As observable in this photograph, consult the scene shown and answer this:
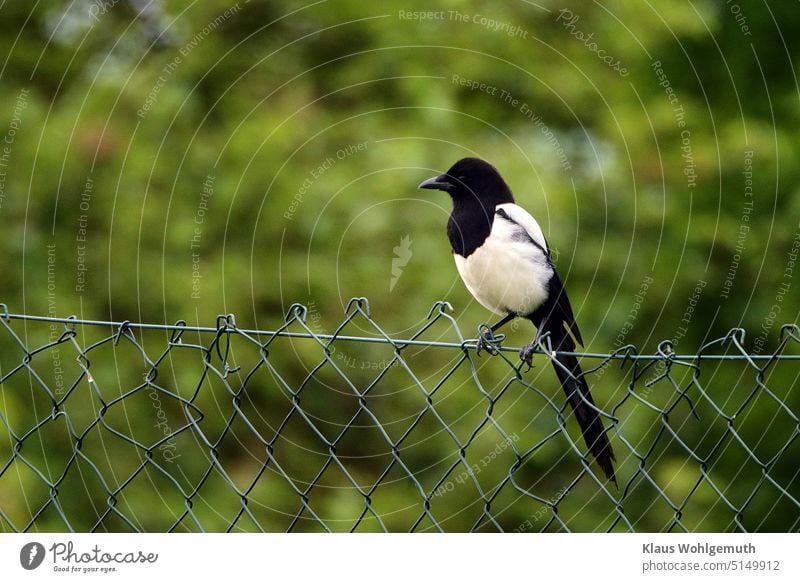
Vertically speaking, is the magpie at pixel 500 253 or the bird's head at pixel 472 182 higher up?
the bird's head at pixel 472 182

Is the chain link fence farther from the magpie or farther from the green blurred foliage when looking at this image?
the magpie

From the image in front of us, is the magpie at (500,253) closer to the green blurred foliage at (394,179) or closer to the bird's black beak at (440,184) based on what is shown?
the bird's black beak at (440,184)

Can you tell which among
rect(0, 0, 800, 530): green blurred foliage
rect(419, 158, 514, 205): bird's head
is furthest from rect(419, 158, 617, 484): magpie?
rect(0, 0, 800, 530): green blurred foliage

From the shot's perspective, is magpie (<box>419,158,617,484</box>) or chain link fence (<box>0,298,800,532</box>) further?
chain link fence (<box>0,298,800,532</box>)

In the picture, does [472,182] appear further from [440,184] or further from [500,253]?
[500,253]

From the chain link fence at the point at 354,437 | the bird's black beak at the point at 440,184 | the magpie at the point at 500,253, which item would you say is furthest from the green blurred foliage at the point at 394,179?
the bird's black beak at the point at 440,184

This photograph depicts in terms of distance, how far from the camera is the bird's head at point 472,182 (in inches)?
164

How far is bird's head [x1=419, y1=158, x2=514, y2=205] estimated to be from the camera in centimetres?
416

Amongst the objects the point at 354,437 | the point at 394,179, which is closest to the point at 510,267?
the point at 394,179

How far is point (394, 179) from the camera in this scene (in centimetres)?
506

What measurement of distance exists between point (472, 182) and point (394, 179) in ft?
3.06

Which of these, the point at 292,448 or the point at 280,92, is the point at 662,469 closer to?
the point at 292,448
